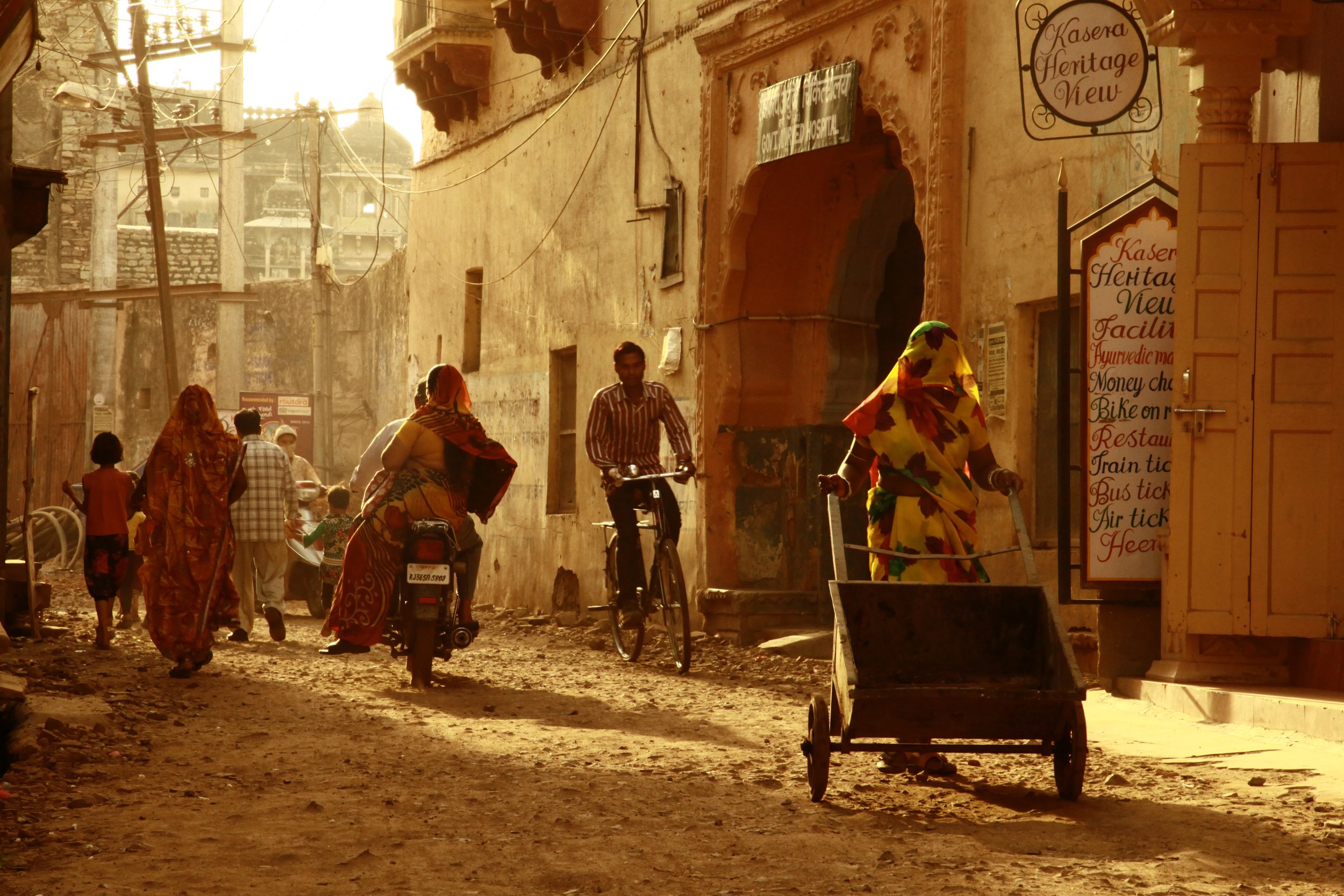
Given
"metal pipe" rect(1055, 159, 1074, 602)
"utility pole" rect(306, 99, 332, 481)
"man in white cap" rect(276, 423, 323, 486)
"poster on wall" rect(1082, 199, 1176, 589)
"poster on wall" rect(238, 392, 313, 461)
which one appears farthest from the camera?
"utility pole" rect(306, 99, 332, 481)

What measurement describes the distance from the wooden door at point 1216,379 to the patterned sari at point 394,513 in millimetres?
3518

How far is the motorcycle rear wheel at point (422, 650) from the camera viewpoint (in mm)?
8320

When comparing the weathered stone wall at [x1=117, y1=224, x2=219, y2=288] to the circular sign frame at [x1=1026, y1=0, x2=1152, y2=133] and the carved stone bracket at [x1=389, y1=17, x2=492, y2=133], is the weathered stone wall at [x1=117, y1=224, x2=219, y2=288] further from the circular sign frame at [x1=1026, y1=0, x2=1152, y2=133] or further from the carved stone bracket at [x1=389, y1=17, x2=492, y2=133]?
the circular sign frame at [x1=1026, y1=0, x2=1152, y2=133]

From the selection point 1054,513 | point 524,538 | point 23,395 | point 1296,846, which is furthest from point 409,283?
point 1296,846

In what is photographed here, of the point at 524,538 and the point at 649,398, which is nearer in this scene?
the point at 649,398

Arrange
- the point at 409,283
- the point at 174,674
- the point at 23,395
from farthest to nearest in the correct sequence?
the point at 23,395, the point at 409,283, the point at 174,674

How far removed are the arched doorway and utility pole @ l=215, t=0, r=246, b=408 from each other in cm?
1724

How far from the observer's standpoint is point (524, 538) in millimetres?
15742

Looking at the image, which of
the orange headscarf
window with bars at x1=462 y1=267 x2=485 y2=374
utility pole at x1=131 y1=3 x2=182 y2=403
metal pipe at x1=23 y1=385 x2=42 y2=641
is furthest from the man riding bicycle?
utility pole at x1=131 y1=3 x2=182 y2=403

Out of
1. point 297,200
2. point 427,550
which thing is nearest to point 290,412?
point 427,550

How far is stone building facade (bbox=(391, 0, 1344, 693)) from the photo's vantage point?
866 cm

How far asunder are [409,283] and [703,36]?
27.0ft

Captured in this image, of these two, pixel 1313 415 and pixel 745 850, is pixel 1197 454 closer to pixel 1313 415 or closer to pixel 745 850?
pixel 1313 415

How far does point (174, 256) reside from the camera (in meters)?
35.8
